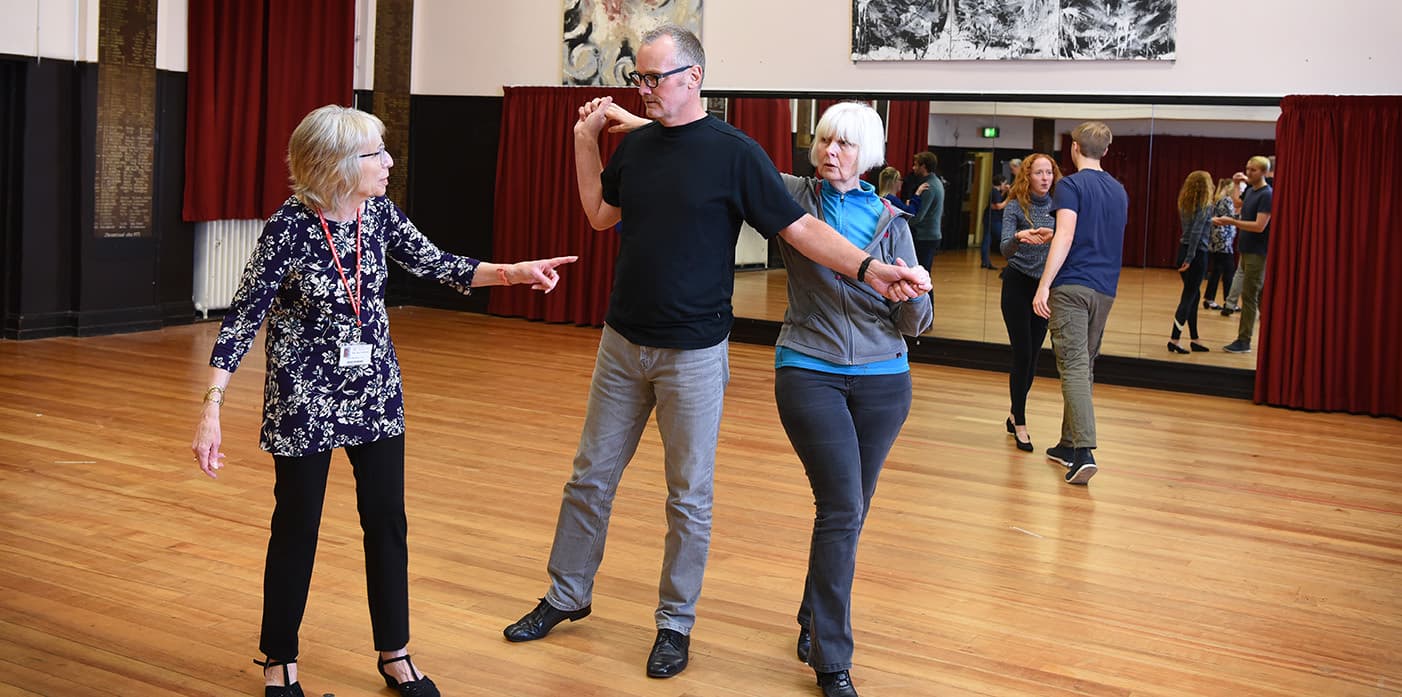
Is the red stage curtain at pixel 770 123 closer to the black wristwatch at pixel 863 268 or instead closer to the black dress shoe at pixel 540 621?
the black dress shoe at pixel 540 621

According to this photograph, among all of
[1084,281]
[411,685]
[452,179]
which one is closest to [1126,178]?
[1084,281]

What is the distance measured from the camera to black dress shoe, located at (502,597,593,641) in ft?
12.1

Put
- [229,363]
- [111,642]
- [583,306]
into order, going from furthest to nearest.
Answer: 1. [583,306]
2. [111,642]
3. [229,363]

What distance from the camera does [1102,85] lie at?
905 centimetres

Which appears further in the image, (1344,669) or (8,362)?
(8,362)

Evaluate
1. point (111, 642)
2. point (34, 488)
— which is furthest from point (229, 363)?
point (34, 488)

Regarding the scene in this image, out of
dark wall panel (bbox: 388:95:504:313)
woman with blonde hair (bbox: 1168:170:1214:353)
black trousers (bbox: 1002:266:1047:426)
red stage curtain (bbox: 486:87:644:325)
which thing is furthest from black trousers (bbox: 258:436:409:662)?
dark wall panel (bbox: 388:95:504:313)

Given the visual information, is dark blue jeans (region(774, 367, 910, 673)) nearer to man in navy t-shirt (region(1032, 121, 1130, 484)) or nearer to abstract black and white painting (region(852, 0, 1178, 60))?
man in navy t-shirt (region(1032, 121, 1130, 484))

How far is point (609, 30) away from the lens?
36.3ft

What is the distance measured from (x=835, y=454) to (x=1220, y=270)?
658 cm

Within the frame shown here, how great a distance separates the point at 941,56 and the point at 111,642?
740cm

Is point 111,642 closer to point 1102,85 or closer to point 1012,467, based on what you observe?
point 1012,467

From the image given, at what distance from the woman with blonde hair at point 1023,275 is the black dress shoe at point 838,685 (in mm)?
3454

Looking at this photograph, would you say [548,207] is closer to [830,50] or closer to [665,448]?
[830,50]
